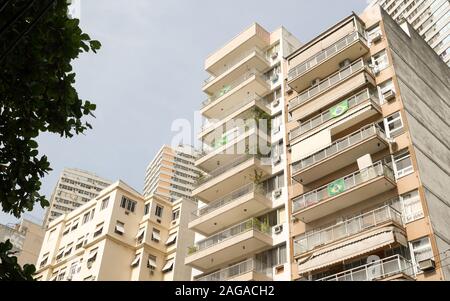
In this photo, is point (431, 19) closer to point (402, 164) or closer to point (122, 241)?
point (122, 241)

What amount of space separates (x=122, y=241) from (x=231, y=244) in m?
14.3

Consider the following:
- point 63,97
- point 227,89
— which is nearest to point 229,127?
point 227,89

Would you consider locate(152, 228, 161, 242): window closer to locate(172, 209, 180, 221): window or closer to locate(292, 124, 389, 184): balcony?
locate(172, 209, 180, 221): window

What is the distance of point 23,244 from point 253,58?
106ft

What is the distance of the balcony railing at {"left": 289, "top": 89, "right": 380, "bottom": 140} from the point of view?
2838cm

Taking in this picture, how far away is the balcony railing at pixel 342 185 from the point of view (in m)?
24.8

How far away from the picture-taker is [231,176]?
3344 centimetres

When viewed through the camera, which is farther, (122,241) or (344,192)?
(122,241)

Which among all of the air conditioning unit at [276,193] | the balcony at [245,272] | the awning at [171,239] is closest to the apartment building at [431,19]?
the awning at [171,239]

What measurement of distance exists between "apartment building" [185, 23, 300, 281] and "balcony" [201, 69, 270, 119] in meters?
0.07

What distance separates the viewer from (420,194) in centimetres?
2344

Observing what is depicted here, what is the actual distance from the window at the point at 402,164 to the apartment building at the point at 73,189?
107 metres

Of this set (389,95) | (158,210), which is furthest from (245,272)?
(158,210)
